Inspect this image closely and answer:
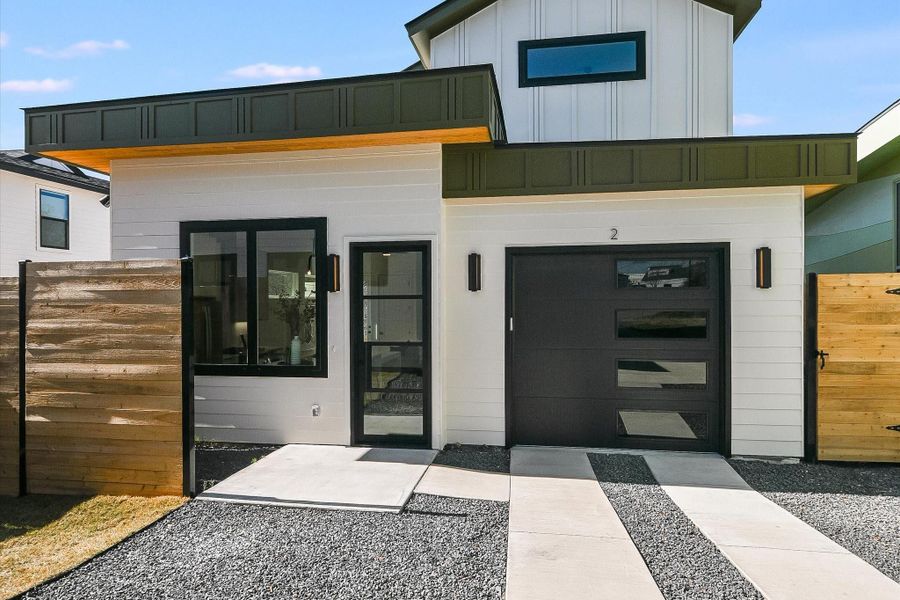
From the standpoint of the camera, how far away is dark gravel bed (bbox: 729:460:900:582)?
3.09 meters

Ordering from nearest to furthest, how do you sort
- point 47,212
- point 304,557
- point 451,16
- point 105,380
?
point 304,557
point 105,380
point 451,16
point 47,212

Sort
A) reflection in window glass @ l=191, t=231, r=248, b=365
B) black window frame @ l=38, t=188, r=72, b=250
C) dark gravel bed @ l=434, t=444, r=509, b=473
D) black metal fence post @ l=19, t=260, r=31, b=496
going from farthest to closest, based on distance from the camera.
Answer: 1. black window frame @ l=38, t=188, r=72, b=250
2. reflection in window glass @ l=191, t=231, r=248, b=365
3. dark gravel bed @ l=434, t=444, r=509, b=473
4. black metal fence post @ l=19, t=260, r=31, b=496

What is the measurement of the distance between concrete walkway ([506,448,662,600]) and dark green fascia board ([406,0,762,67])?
5.77 meters

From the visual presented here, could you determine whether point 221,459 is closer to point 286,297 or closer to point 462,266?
point 286,297

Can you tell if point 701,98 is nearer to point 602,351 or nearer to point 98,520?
point 602,351

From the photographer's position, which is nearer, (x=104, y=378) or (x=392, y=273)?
(x=104, y=378)

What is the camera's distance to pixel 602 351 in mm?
5086

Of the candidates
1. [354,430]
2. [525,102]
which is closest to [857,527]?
[354,430]

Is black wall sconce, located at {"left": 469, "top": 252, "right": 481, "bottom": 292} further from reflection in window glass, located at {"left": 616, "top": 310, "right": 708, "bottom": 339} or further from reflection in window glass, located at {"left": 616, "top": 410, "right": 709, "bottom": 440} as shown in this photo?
reflection in window glass, located at {"left": 616, "top": 410, "right": 709, "bottom": 440}

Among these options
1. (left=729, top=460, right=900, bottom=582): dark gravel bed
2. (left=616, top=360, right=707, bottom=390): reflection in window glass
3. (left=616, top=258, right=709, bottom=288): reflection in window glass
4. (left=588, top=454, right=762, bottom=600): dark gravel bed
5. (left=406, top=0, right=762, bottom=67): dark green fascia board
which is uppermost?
(left=406, top=0, right=762, bottom=67): dark green fascia board

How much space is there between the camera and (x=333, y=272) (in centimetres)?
505

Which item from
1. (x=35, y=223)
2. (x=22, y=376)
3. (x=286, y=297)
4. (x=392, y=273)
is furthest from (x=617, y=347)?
(x=35, y=223)

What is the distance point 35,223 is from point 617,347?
12246mm

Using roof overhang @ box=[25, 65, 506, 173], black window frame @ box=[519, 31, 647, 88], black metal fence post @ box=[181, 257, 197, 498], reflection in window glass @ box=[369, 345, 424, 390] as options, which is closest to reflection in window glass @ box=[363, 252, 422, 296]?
reflection in window glass @ box=[369, 345, 424, 390]
